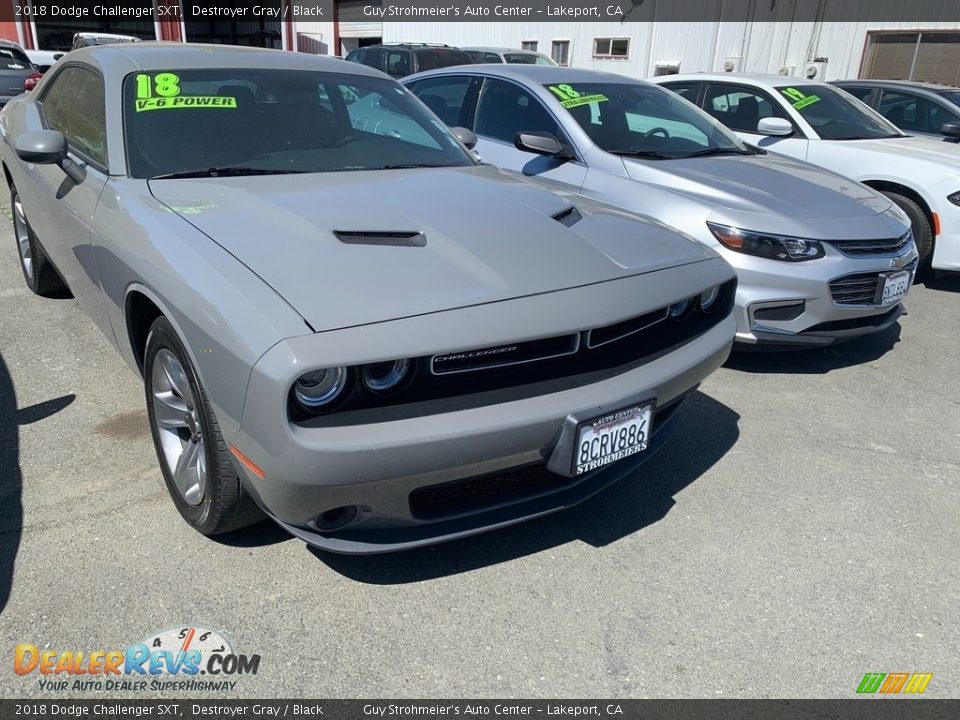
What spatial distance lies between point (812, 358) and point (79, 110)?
13.7 feet

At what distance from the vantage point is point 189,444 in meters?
2.50

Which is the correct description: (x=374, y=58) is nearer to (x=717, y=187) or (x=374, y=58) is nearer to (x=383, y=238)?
(x=717, y=187)

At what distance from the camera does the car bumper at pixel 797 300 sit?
154 inches

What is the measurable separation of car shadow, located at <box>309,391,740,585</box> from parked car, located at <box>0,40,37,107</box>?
11787mm

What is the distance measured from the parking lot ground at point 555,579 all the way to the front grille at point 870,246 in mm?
1114

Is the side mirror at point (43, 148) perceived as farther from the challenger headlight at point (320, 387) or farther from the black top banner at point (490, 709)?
the black top banner at point (490, 709)

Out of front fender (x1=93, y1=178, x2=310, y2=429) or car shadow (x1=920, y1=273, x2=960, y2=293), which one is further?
car shadow (x1=920, y1=273, x2=960, y2=293)

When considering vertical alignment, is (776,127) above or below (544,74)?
below

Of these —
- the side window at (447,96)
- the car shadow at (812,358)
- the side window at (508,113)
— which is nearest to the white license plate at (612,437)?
the car shadow at (812,358)

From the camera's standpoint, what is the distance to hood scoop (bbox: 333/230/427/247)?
91.9 inches

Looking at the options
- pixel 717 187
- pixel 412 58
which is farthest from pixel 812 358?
pixel 412 58

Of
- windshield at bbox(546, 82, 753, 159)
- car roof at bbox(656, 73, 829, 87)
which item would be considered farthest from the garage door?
windshield at bbox(546, 82, 753, 159)

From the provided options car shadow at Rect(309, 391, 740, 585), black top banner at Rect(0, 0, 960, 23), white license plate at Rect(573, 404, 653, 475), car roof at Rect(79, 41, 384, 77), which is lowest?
car shadow at Rect(309, 391, 740, 585)

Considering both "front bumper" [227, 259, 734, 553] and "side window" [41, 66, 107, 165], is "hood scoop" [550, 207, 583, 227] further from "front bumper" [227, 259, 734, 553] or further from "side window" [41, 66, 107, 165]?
"side window" [41, 66, 107, 165]
